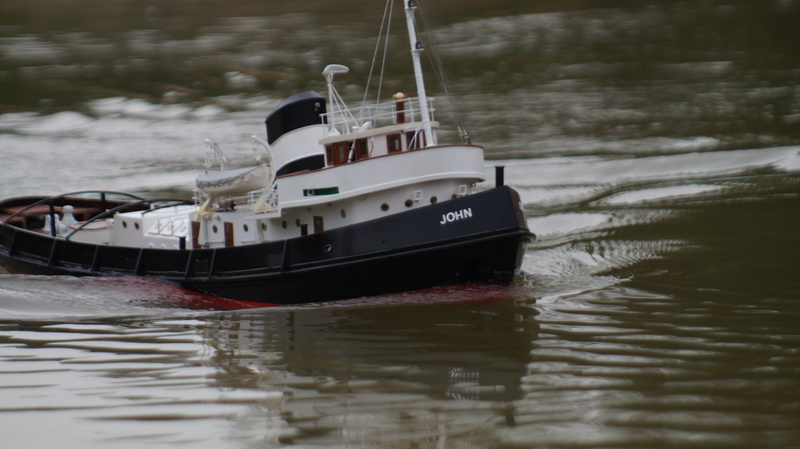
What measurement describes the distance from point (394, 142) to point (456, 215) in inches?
65.8

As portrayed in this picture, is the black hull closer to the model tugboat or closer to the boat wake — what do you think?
the model tugboat

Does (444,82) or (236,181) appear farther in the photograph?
(236,181)

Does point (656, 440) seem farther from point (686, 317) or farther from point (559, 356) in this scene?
point (686, 317)

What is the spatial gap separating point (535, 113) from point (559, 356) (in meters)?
19.3

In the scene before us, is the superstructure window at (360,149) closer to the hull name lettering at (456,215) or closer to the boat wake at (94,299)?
the hull name lettering at (456,215)

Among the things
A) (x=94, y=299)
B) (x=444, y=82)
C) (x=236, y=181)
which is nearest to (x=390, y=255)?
(x=444, y=82)

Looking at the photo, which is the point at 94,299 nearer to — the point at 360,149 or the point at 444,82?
the point at 360,149

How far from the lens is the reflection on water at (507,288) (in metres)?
6.57

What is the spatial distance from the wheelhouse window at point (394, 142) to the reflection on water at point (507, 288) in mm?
2278

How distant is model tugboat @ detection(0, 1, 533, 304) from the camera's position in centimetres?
1196

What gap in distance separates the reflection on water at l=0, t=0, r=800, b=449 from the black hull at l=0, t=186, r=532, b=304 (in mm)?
390

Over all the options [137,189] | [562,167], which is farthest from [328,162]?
[137,189]

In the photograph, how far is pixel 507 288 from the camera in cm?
1196

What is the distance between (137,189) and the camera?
23.5 metres
